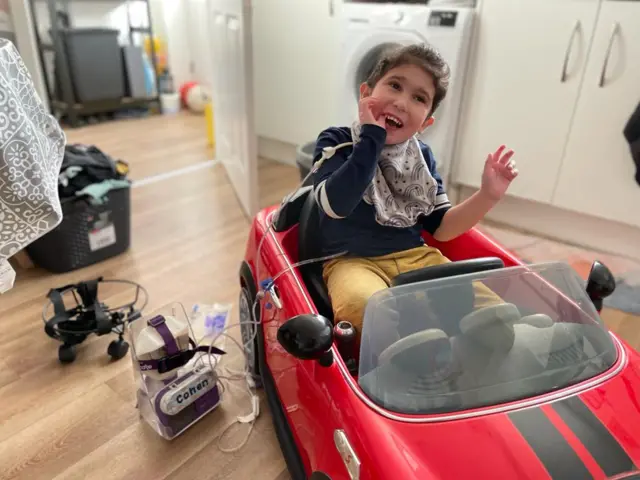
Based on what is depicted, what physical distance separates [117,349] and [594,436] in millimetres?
1142

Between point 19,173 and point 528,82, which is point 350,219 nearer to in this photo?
point 19,173

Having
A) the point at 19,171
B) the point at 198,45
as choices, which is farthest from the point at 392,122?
the point at 198,45

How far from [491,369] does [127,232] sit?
1.54 meters

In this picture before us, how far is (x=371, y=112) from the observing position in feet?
3.17

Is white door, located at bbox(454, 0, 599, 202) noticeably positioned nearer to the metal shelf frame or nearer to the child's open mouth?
the child's open mouth

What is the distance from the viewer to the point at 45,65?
11.3 feet

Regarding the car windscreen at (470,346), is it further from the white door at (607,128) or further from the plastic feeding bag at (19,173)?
the white door at (607,128)

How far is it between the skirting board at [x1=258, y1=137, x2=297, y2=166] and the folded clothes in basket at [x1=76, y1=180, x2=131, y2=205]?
1.36m

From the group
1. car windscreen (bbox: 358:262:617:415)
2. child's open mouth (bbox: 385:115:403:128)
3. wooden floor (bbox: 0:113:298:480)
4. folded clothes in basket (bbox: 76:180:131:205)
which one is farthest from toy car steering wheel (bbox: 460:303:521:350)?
folded clothes in basket (bbox: 76:180:131:205)

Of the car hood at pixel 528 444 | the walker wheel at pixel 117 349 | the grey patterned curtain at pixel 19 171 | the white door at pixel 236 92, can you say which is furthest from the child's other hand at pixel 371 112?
the white door at pixel 236 92

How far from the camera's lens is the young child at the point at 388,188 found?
0.96 metres

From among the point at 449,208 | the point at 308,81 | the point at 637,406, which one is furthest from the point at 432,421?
the point at 308,81

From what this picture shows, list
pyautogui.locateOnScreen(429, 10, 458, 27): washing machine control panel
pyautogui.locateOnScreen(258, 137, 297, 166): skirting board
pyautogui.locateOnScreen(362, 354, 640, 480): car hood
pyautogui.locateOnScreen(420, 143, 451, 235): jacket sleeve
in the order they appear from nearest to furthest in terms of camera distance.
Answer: pyautogui.locateOnScreen(362, 354, 640, 480): car hood, pyautogui.locateOnScreen(420, 143, 451, 235): jacket sleeve, pyautogui.locateOnScreen(429, 10, 458, 27): washing machine control panel, pyautogui.locateOnScreen(258, 137, 297, 166): skirting board

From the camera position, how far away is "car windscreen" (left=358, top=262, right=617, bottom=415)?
2.50ft
